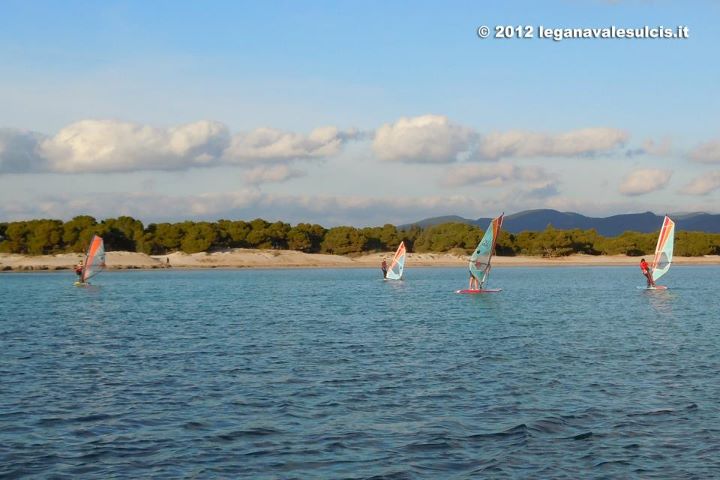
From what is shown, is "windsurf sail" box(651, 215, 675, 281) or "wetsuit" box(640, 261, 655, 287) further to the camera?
"wetsuit" box(640, 261, 655, 287)

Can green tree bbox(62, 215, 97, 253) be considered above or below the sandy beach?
above

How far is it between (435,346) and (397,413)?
1299 centimetres

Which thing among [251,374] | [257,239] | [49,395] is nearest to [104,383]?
[49,395]

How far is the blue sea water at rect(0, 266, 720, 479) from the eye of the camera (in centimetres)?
1500

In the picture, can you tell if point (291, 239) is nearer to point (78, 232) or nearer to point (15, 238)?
point (78, 232)

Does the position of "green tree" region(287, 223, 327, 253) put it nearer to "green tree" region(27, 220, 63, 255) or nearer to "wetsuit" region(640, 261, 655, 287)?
"green tree" region(27, 220, 63, 255)

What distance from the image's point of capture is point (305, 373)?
2473 centimetres

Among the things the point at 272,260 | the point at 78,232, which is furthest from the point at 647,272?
the point at 78,232

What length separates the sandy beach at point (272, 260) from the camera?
480ft

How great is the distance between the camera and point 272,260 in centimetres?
15938

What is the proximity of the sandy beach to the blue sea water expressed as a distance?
10879 centimetres

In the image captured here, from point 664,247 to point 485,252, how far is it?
14.6 meters

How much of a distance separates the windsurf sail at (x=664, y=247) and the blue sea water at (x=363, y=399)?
79.1 feet

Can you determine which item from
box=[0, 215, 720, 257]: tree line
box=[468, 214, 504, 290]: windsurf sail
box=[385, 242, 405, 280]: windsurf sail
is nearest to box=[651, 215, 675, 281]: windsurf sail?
box=[468, 214, 504, 290]: windsurf sail
